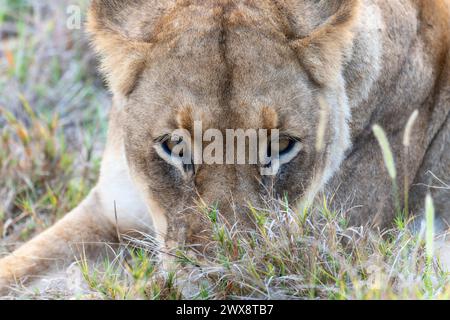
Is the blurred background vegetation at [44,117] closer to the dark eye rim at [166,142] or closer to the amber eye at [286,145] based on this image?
the dark eye rim at [166,142]

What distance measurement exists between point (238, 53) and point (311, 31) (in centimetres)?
24

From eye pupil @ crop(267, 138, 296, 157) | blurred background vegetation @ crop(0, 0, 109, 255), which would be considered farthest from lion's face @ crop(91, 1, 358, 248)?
blurred background vegetation @ crop(0, 0, 109, 255)

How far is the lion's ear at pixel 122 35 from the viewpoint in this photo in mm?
2703

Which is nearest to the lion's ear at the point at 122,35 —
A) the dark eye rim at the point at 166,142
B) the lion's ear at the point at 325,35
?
the dark eye rim at the point at 166,142

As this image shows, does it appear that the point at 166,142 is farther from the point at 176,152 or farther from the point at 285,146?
the point at 285,146

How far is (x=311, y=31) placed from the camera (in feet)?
8.66

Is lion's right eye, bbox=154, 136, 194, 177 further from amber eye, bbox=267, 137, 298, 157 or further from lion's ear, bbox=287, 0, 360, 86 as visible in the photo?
lion's ear, bbox=287, 0, 360, 86

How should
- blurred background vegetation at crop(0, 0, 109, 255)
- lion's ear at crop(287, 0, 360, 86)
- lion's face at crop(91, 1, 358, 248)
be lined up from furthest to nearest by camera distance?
blurred background vegetation at crop(0, 0, 109, 255) → lion's ear at crop(287, 0, 360, 86) → lion's face at crop(91, 1, 358, 248)

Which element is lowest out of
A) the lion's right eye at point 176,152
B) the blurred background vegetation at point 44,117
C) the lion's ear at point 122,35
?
the blurred background vegetation at point 44,117

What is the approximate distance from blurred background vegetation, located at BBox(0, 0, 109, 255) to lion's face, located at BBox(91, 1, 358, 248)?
103 cm

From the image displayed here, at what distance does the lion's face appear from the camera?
2484 millimetres

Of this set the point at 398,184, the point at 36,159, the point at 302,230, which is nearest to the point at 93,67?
the point at 36,159

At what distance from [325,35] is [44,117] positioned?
2060 millimetres

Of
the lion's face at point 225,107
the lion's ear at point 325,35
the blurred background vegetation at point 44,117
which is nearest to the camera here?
the lion's face at point 225,107
